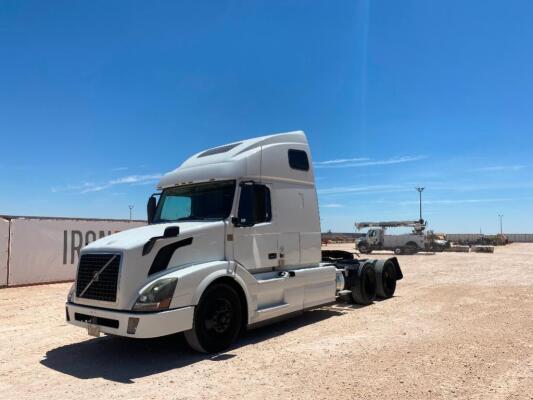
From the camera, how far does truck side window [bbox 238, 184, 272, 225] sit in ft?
24.7

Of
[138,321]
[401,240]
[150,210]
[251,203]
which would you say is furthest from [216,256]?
[401,240]

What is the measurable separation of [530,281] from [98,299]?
15762 millimetres

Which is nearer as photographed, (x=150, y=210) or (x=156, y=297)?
(x=156, y=297)

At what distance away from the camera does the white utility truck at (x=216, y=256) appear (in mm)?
6238

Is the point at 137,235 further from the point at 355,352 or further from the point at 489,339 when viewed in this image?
the point at 489,339

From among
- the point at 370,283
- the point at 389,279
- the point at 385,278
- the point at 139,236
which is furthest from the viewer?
the point at 389,279

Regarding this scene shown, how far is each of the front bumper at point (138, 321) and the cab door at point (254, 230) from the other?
149cm

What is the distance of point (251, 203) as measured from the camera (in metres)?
7.59

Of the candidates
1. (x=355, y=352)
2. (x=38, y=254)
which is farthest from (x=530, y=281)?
(x=38, y=254)

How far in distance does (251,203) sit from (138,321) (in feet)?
8.82

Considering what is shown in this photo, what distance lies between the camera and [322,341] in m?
7.52

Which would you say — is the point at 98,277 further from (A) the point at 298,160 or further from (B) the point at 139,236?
(A) the point at 298,160

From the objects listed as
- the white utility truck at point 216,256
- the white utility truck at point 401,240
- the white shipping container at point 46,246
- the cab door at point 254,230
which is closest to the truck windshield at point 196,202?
the white utility truck at point 216,256

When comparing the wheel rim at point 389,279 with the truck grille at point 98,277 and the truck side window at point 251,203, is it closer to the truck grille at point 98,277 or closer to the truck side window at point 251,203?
the truck side window at point 251,203
